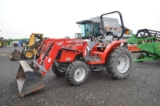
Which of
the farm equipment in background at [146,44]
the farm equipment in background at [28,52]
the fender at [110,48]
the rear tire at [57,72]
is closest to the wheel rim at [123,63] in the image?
the fender at [110,48]

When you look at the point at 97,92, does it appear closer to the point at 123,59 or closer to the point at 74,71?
the point at 74,71

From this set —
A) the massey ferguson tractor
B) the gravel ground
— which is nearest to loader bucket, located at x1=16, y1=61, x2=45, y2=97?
the massey ferguson tractor

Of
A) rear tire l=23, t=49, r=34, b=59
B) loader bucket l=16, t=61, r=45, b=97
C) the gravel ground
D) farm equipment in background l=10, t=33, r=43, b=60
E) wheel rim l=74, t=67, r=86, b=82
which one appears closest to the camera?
the gravel ground

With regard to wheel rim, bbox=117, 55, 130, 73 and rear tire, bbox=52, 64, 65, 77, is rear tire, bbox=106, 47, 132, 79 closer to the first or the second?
wheel rim, bbox=117, 55, 130, 73

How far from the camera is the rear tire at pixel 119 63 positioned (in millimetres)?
4633

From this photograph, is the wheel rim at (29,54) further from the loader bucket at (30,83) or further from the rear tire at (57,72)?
the loader bucket at (30,83)

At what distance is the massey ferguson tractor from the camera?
3.67 metres

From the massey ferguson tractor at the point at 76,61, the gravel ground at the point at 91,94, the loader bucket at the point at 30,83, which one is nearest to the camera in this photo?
→ the gravel ground at the point at 91,94

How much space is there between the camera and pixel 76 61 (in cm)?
411

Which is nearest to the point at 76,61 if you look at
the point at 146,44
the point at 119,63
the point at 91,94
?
the point at 91,94

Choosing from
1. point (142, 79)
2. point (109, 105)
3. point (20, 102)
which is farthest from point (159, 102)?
point (20, 102)

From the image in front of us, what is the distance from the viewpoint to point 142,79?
487 centimetres

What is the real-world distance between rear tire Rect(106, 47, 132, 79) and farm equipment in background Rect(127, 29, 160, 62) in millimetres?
2377

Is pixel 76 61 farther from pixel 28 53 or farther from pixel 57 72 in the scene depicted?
pixel 28 53
